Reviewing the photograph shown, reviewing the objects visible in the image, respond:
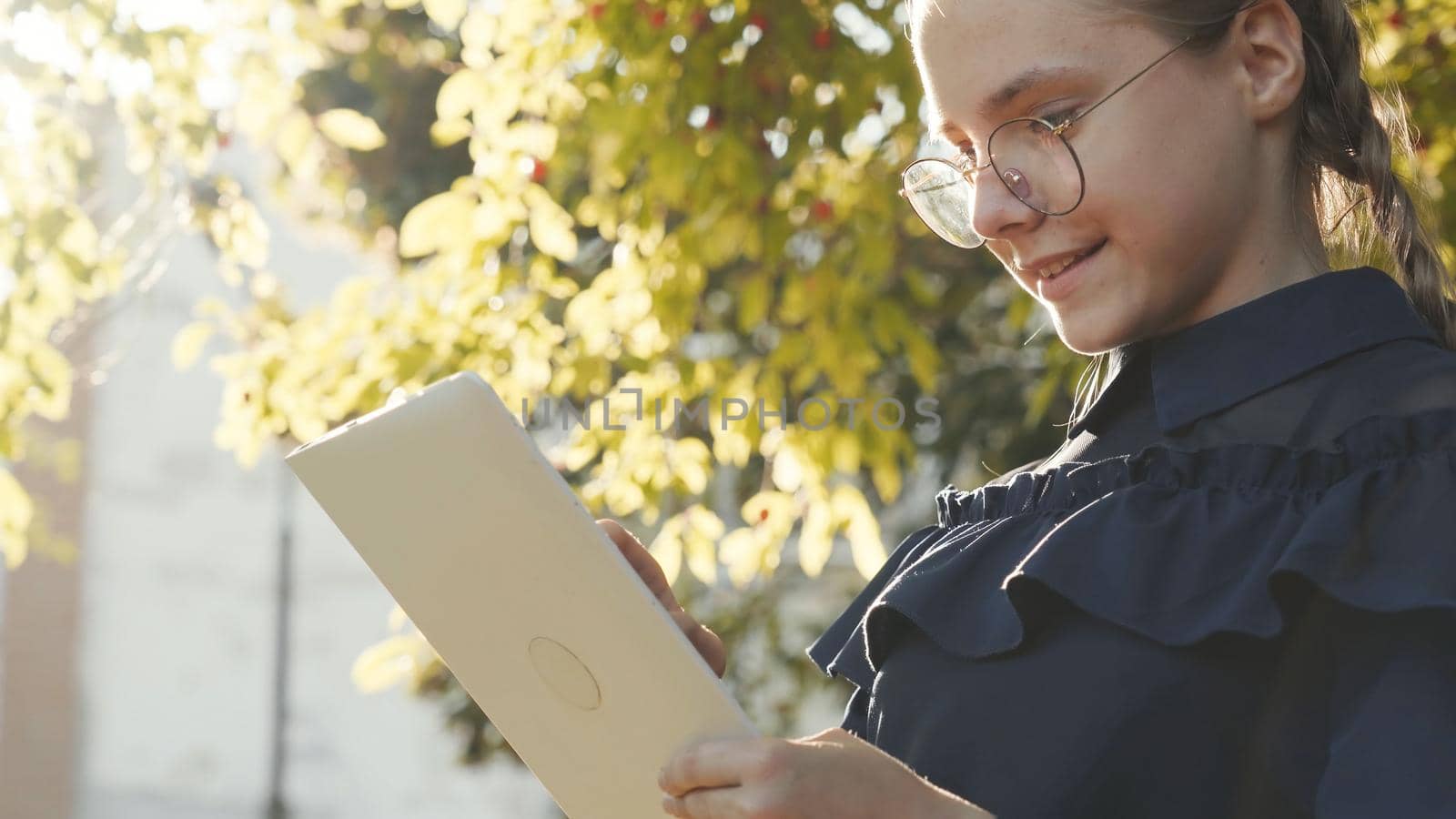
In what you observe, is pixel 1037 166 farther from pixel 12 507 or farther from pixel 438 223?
pixel 12 507

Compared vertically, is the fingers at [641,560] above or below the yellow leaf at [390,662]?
above

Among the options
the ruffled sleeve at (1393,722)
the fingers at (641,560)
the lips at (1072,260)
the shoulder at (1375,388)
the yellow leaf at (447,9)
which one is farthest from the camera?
the yellow leaf at (447,9)

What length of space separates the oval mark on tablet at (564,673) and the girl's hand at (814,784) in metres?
0.14

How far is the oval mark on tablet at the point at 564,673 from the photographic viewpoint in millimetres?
898

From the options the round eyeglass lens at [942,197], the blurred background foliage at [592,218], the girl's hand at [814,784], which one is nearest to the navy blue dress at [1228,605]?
the girl's hand at [814,784]

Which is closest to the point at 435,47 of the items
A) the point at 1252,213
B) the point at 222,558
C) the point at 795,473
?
the point at 795,473

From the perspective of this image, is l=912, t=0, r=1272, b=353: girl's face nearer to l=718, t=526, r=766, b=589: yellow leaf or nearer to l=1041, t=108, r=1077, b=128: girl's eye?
l=1041, t=108, r=1077, b=128: girl's eye

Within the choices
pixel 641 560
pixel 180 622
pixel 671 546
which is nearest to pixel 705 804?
pixel 641 560

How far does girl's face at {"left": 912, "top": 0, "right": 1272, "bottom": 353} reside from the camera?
881 mm

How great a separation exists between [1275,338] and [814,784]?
1.32ft

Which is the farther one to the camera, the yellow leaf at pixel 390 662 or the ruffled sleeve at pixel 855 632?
the yellow leaf at pixel 390 662

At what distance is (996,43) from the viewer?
0.92m

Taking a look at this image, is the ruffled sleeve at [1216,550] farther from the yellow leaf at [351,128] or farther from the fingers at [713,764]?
the yellow leaf at [351,128]

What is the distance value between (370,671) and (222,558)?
5.83m
